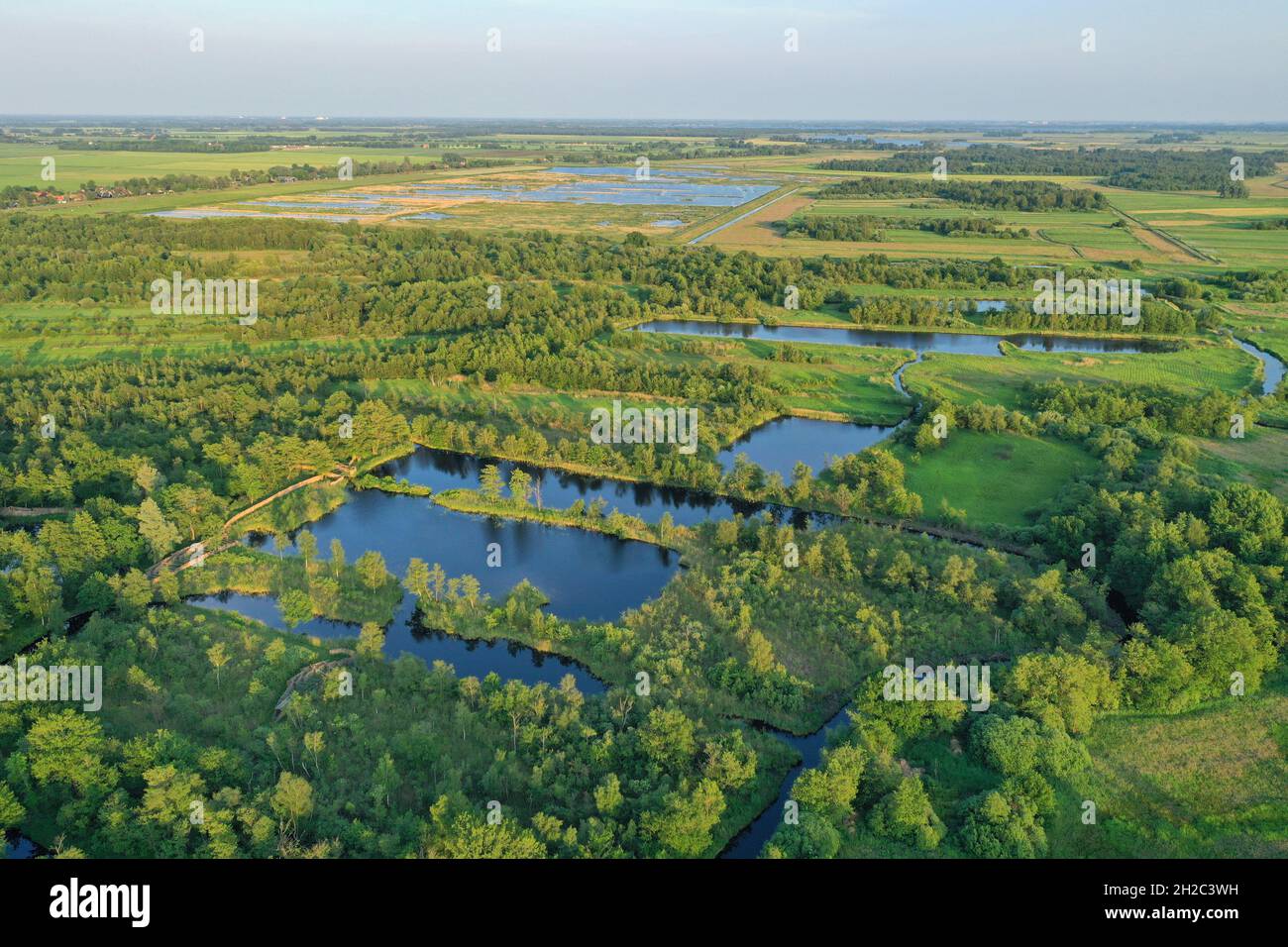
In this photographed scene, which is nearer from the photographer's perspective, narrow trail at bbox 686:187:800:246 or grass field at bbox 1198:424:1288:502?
grass field at bbox 1198:424:1288:502

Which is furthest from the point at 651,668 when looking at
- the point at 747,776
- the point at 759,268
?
the point at 759,268

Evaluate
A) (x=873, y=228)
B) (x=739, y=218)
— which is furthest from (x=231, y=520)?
(x=739, y=218)

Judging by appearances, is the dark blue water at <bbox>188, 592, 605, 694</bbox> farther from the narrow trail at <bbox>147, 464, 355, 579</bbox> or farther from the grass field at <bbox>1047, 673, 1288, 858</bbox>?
the grass field at <bbox>1047, 673, 1288, 858</bbox>

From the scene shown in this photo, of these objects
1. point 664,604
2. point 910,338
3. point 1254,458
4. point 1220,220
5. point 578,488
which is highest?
point 1220,220

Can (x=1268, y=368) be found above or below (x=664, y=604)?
above

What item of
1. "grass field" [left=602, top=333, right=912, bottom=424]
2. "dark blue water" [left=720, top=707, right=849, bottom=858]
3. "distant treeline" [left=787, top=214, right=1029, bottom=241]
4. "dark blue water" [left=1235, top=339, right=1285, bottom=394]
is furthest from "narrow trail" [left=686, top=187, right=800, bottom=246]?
"dark blue water" [left=720, top=707, right=849, bottom=858]

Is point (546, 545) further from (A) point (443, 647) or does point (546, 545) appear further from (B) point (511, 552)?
(A) point (443, 647)

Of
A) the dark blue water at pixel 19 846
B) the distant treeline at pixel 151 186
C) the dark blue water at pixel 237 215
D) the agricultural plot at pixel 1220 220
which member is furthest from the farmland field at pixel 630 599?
the distant treeline at pixel 151 186

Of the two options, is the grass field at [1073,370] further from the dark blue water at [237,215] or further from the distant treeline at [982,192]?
the dark blue water at [237,215]
